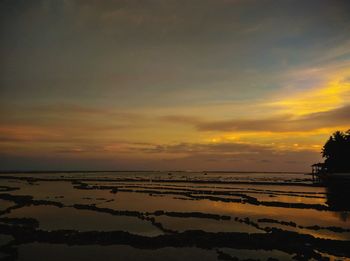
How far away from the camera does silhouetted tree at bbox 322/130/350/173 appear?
67688mm

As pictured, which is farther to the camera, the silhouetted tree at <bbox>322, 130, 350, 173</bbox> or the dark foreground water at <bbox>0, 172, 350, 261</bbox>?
the silhouetted tree at <bbox>322, 130, 350, 173</bbox>

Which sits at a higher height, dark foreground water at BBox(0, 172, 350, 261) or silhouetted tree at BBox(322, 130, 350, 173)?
silhouetted tree at BBox(322, 130, 350, 173)

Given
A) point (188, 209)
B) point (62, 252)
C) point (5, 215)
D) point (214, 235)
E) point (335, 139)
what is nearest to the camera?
point (62, 252)

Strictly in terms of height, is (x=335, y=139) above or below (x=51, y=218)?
above

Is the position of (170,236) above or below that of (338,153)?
below

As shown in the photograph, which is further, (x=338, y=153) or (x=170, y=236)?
(x=338, y=153)

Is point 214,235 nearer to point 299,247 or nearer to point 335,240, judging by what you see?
point 299,247

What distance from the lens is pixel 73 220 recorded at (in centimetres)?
2419

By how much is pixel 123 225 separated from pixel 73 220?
432 centimetres

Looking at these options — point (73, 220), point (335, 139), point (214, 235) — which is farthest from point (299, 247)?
point (335, 139)

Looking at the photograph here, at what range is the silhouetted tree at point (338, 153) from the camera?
6769cm

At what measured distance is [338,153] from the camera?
68375 millimetres

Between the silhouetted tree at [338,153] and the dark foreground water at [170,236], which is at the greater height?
the silhouetted tree at [338,153]

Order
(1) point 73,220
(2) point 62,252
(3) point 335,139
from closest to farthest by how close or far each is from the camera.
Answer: (2) point 62,252 < (1) point 73,220 < (3) point 335,139
